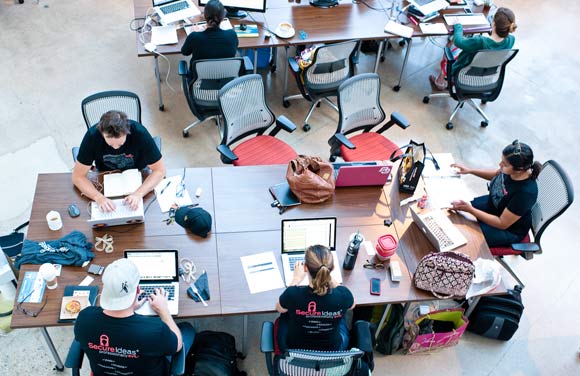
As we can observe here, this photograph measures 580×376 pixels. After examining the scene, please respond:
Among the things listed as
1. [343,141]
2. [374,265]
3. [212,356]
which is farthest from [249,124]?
[212,356]

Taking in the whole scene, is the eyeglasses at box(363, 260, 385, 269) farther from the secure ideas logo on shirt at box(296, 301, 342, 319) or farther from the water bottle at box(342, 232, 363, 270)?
the secure ideas logo on shirt at box(296, 301, 342, 319)

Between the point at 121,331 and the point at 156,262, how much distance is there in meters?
0.66

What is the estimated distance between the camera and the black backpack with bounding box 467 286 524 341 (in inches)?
156

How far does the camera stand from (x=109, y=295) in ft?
8.77

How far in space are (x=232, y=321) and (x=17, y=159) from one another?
2.72m

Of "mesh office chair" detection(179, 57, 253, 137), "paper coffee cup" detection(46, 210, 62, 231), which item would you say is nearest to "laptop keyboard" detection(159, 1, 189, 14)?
"mesh office chair" detection(179, 57, 253, 137)

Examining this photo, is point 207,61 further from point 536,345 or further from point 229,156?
point 536,345

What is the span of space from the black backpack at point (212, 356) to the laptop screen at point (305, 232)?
2.57ft

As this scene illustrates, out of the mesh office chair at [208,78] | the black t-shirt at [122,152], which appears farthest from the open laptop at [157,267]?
the mesh office chair at [208,78]

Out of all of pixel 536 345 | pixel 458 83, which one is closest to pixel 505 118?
pixel 458 83

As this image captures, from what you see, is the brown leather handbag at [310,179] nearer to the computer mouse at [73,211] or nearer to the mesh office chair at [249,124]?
the mesh office chair at [249,124]

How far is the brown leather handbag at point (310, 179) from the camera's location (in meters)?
3.79

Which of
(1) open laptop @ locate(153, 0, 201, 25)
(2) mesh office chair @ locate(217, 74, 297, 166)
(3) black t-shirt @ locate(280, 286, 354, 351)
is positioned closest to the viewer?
(3) black t-shirt @ locate(280, 286, 354, 351)

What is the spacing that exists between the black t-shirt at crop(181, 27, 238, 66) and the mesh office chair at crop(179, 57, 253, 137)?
155 millimetres
